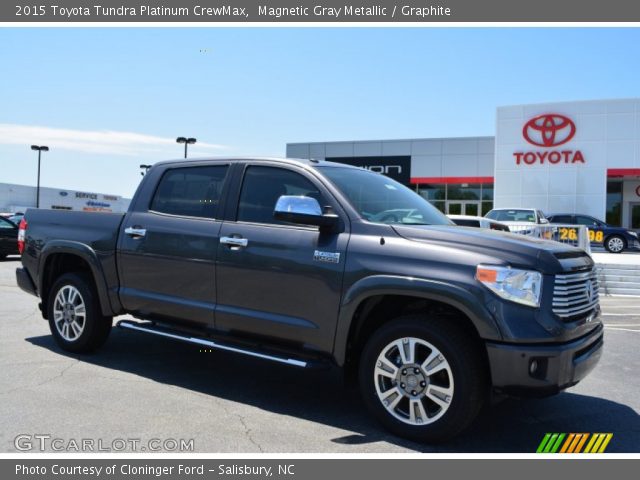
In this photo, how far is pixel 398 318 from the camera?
4055mm

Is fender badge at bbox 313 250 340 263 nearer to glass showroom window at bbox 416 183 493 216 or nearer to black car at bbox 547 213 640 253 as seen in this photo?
black car at bbox 547 213 640 253

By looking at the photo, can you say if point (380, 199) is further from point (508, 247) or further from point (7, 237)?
point (7, 237)

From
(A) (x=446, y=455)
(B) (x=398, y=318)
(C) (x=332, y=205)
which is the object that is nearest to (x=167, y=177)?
(C) (x=332, y=205)

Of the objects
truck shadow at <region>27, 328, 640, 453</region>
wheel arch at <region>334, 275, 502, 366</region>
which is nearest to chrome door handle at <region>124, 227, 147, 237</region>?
truck shadow at <region>27, 328, 640, 453</region>

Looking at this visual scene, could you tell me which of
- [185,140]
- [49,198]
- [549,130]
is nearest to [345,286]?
[549,130]

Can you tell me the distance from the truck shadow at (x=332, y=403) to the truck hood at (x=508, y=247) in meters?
1.24

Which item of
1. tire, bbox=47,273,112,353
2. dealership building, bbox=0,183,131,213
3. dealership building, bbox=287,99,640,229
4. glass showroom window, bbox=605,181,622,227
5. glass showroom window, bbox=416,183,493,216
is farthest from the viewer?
dealership building, bbox=0,183,131,213

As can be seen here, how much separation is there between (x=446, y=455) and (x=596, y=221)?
77.0 ft

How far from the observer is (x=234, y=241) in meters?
4.78

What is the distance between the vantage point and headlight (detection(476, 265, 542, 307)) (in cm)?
365

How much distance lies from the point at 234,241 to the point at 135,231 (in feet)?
4.08

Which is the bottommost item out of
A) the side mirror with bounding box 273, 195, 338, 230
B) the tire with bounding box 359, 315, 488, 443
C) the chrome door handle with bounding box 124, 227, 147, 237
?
the tire with bounding box 359, 315, 488, 443

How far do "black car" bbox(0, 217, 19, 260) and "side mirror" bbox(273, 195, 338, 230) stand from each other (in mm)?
16938

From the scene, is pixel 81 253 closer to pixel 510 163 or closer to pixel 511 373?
pixel 511 373
